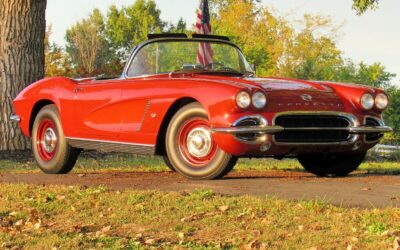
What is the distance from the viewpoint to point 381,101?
→ 8586 millimetres

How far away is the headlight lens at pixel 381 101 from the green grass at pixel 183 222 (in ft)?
8.34

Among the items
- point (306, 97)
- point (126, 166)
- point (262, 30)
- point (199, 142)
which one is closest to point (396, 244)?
point (306, 97)

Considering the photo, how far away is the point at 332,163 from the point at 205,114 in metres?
2.17

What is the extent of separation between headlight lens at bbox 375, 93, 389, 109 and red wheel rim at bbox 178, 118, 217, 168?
199 centimetres

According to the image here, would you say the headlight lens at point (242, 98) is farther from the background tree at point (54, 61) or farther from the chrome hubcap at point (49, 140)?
the background tree at point (54, 61)

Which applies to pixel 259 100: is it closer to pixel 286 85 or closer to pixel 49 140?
pixel 286 85

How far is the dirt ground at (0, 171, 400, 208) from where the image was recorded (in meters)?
6.88

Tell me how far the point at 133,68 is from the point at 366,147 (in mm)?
2842

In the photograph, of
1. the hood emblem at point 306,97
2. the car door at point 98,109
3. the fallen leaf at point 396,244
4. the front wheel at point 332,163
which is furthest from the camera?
the front wheel at point 332,163

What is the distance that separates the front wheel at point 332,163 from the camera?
9086 millimetres

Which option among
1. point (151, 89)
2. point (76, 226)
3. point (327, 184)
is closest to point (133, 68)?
point (151, 89)

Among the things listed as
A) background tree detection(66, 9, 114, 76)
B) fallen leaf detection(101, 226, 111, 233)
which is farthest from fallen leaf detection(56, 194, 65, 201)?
background tree detection(66, 9, 114, 76)

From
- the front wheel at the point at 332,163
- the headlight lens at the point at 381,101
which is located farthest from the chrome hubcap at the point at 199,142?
the headlight lens at the point at 381,101

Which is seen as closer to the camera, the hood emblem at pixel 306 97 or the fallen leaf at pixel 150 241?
the fallen leaf at pixel 150 241
